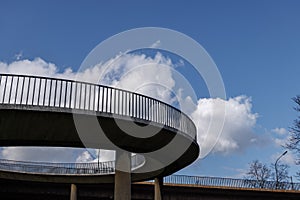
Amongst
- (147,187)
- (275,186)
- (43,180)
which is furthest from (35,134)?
(275,186)

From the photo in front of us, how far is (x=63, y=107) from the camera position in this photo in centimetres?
1552

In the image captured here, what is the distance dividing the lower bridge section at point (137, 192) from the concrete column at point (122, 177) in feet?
60.5

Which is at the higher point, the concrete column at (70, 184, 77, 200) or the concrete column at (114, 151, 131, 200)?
the concrete column at (70, 184, 77, 200)

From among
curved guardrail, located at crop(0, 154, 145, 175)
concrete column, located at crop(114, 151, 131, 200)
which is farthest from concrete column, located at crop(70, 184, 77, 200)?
concrete column, located at crop(114, 151, 131, 200)

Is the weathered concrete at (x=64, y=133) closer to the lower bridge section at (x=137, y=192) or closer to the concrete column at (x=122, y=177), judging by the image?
the concrete column at (x=122, y=177)

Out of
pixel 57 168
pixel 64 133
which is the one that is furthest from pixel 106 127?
pixel 57 168

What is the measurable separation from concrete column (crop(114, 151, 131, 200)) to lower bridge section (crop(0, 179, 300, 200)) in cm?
1844

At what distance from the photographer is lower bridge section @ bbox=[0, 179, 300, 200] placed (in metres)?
37.8

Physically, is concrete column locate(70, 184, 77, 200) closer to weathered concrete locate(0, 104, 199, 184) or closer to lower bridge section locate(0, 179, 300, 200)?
lower bridge section locate(0, 179, 300, 200)

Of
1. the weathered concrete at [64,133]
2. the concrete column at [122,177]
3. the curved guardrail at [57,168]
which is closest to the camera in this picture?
the weathered concrete at [64,133]

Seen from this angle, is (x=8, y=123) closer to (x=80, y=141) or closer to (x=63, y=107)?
(x=63, y=107)

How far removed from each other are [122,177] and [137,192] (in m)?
22.3

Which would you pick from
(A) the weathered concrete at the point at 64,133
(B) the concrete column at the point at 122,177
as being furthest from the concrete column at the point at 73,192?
(B) the concrete column at the point at 122,177

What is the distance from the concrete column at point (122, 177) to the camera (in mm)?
19312
